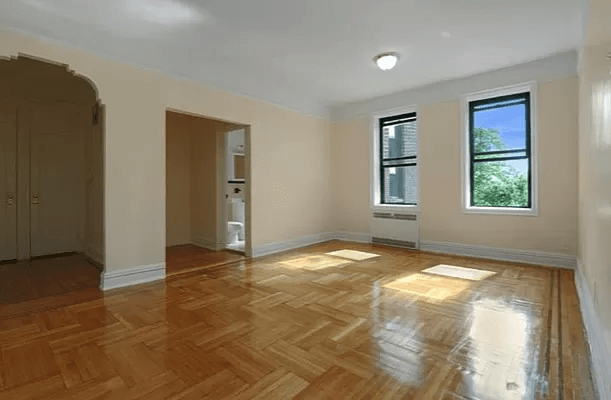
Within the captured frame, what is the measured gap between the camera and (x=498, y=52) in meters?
3.74

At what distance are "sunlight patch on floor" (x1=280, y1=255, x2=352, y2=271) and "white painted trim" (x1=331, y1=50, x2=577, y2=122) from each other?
2793mm

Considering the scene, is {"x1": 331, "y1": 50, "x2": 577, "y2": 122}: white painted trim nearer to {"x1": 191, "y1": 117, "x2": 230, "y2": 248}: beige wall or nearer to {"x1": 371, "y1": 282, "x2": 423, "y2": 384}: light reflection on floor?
{"x1": 191, "y1": 117, "x2": 230, "y2": 248}: beige wall

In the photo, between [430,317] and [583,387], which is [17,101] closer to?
[430,317]

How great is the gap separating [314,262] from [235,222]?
220cm

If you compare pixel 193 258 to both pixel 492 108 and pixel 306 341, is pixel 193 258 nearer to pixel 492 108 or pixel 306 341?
pixel 306 341

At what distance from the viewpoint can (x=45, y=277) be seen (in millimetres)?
3592

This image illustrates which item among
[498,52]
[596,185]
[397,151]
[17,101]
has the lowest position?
[596,185]

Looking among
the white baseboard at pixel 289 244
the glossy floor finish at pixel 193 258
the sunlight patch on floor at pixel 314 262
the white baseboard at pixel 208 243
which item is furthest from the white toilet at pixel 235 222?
the sunlight patch on floor at pixel 314 262

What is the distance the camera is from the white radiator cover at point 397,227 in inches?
201

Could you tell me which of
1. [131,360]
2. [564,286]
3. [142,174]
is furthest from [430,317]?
[142,174]

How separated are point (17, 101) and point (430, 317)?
19.4ft

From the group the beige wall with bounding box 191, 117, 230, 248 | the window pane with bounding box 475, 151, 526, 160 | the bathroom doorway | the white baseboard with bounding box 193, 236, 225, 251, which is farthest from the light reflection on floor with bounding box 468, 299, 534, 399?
the beige wall with bounding box 191, 117, 230, 248

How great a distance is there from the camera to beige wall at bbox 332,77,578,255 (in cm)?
382

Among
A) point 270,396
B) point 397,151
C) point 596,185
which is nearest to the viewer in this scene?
point 270,396
